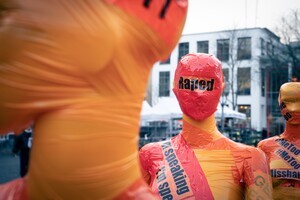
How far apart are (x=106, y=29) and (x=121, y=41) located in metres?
0.07

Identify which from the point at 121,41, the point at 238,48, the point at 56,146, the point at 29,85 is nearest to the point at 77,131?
the point at 56,146

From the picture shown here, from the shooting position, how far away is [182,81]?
Answer: 8.73ft

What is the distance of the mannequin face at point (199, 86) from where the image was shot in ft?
8.46

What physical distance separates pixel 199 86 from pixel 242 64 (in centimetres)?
2702

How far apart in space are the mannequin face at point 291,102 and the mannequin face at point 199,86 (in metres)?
1.80

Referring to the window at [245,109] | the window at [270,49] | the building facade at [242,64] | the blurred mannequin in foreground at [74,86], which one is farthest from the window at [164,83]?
the blurred mannequin in foreground at [74,86]

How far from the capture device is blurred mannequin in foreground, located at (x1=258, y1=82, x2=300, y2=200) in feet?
13.2

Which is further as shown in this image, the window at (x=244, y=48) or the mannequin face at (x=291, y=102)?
the window at (x=244, y=48)

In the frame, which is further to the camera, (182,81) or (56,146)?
(182,81)

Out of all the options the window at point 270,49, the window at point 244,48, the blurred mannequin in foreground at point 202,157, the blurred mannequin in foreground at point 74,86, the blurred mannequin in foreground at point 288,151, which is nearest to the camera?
the blurred mannequin in foreground at point 74,86

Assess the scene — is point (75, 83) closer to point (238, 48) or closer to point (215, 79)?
point (215, 79)

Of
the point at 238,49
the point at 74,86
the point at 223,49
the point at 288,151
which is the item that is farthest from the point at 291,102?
the point at 223,49

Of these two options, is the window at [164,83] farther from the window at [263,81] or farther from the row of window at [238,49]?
the window at [263,81]

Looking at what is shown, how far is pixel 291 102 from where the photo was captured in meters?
4.20
